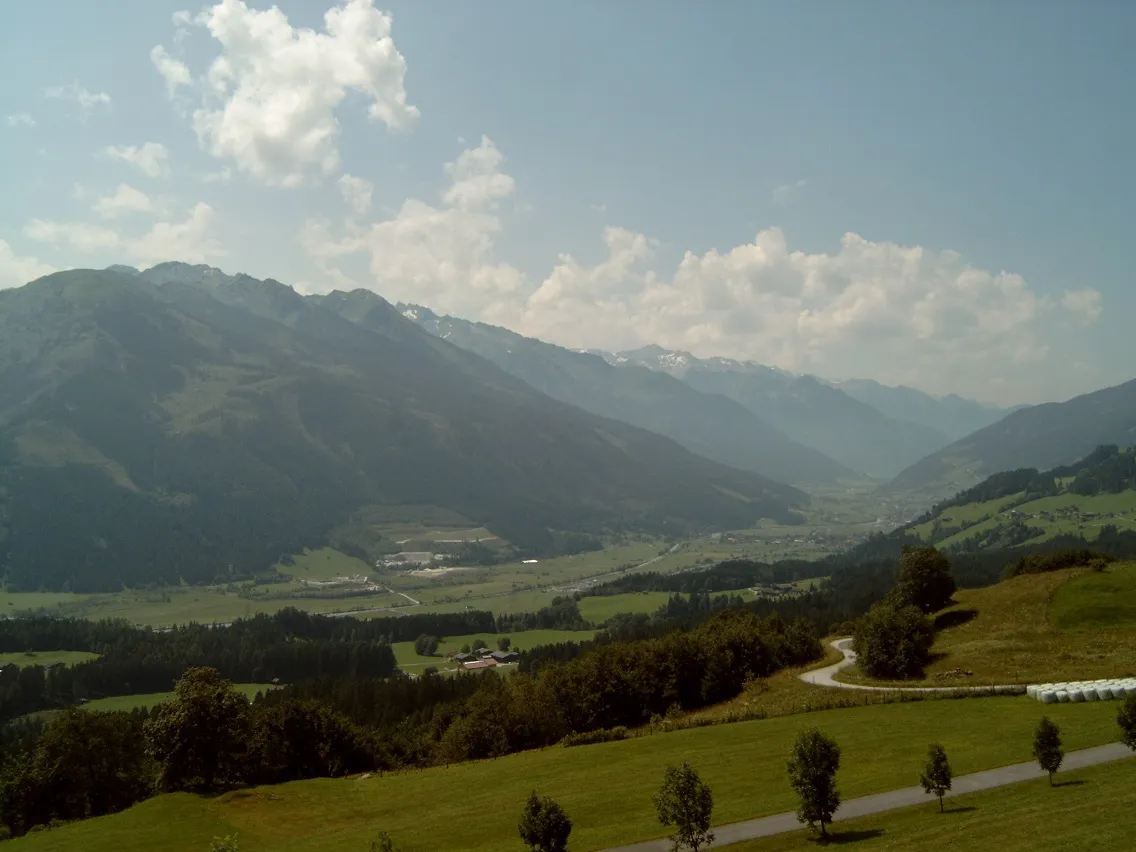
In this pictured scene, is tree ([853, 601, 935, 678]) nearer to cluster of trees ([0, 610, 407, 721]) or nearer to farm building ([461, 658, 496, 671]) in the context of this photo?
farm building ([461, 658, 496, 671])

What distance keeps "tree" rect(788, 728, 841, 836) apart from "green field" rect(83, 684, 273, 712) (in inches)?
5709

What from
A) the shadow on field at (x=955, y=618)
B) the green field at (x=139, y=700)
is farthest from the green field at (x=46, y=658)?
the shadow on field at (x=955, y=618)

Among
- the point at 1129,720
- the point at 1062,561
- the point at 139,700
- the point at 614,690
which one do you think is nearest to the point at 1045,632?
the point at 1062,561

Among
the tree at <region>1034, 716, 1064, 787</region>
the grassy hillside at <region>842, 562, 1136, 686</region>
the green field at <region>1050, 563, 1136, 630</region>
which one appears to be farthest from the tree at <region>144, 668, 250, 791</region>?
the green field at <region>1050, 563, 1136, 630</region>

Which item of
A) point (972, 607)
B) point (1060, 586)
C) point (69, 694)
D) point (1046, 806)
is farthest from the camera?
point (69, 694)

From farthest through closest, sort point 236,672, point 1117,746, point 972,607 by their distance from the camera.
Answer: point 236,672 < point 972,607 < point 1117,746

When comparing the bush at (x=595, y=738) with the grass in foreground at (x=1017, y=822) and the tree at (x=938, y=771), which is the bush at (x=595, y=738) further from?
the tree at (x=938, y=771)

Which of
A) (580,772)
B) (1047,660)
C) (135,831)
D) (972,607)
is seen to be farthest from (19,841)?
(972,607)

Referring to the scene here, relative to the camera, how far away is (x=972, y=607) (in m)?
87.7

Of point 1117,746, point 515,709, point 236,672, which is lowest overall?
point 236,672

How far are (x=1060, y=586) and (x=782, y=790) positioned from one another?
54864 millimetres

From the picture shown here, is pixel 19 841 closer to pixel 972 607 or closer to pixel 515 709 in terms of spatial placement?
pixel 515 709

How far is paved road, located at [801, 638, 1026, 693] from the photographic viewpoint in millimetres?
58844

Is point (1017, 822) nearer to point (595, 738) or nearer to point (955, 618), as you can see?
point (595, 738)
